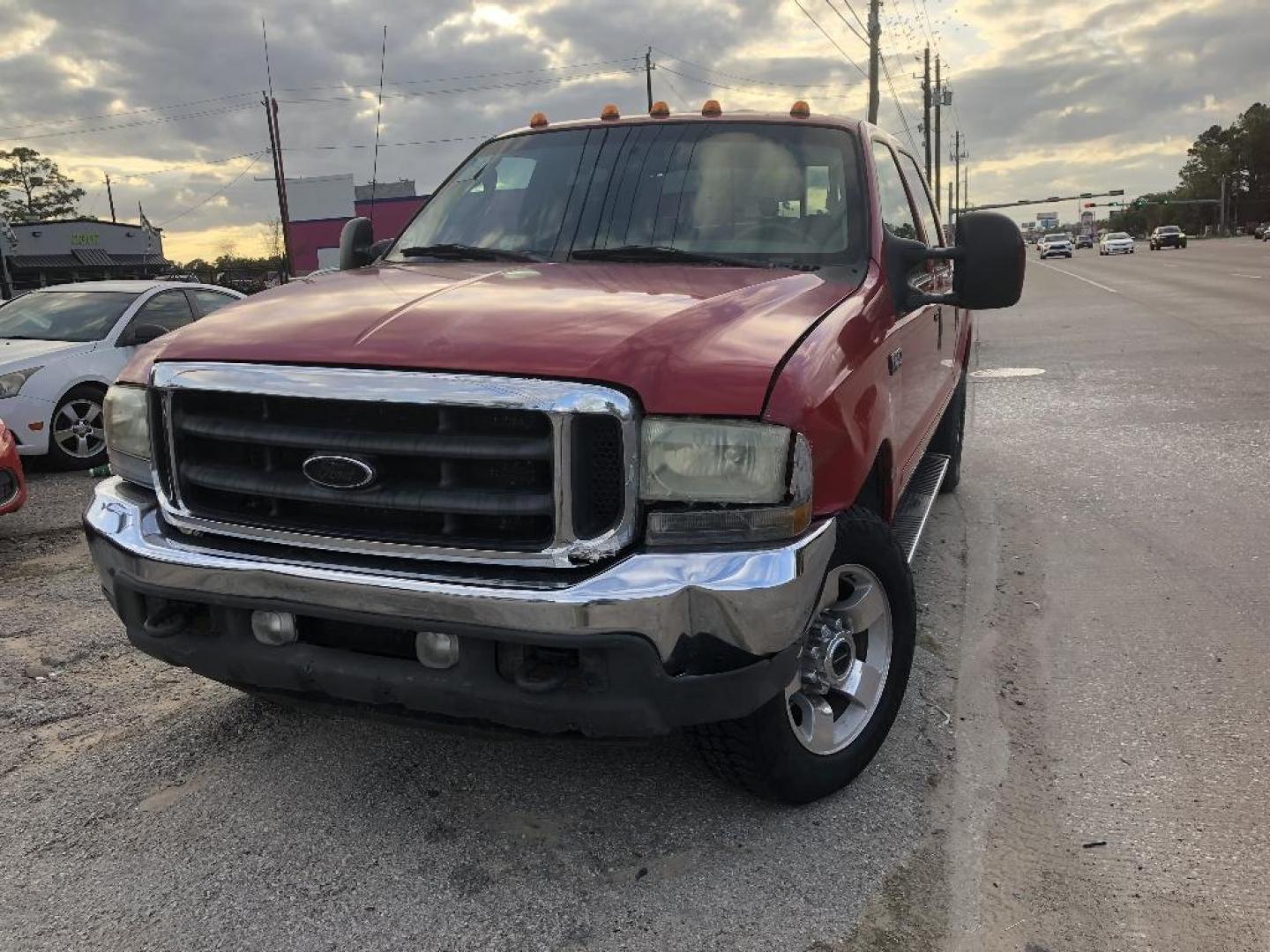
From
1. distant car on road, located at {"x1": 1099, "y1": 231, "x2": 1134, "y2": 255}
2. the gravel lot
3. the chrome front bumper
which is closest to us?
the chrome front bumper

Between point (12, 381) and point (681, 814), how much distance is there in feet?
24.0

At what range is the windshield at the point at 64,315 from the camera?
8.88m

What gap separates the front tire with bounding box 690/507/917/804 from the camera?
8.87 ft

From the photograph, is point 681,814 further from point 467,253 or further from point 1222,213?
point 1222,213

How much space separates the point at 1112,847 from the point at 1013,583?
2.27 meters

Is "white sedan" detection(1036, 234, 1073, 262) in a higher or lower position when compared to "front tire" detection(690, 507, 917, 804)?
higher

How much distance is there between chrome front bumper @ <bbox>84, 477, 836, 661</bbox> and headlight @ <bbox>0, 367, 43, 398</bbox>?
21.7ft

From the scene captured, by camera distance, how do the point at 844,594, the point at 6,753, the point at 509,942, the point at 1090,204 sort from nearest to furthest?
1. the point at 509,942
2. the point at 844,594
3. the point at 6,753
4. the point at 1090,204

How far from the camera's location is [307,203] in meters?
51.7

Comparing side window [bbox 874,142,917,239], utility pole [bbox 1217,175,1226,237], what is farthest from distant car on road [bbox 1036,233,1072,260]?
side window [bbox 874,142,917,239]

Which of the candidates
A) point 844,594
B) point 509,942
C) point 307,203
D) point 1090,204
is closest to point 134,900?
point 509,942

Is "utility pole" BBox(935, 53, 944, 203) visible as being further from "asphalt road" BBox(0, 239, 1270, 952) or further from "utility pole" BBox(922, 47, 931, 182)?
"asphalt road" BBox(0, 239, 1270, 952)

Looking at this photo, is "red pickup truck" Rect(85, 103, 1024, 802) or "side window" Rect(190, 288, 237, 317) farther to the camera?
"side window" Rect(190, 288, 237, 317)

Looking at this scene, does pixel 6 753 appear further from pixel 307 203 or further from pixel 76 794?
pixel 307 203
